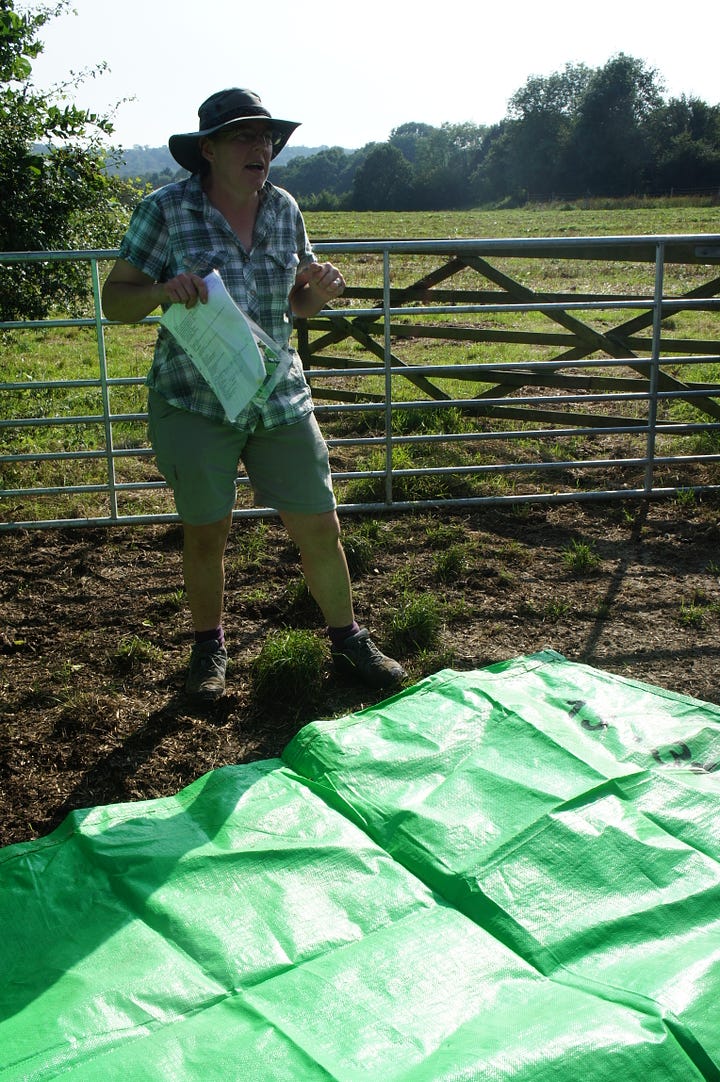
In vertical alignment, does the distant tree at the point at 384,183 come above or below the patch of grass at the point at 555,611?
above

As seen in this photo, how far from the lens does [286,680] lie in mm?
3725

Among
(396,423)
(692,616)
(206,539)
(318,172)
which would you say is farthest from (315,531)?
(318,172)

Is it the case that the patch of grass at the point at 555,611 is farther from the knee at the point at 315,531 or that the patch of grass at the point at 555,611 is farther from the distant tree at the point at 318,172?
the distant tree at the point at 318,172

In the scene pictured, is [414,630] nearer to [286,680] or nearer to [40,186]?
[286,680]

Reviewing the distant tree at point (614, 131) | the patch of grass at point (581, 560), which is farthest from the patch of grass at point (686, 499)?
the distant tree at point (614, 131)

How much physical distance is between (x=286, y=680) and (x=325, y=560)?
0.47 metres

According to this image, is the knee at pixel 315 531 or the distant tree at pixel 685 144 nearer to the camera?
the knee at pixel 315 531

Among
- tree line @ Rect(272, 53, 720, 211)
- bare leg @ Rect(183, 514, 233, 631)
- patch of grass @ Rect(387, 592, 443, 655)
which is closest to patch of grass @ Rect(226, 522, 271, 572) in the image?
patch of grass @ Rect(387, 592, 443, 655)

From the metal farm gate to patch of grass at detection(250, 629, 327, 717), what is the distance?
1.88 metres

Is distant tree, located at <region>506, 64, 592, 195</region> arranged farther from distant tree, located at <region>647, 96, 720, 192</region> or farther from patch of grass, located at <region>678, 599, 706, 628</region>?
patch of grass, located at <region>678, 599, 706, 628</region>

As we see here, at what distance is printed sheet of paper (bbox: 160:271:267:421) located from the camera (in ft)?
9.66

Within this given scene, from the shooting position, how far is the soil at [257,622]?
3.38m

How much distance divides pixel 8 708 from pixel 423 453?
→ 3.91 m

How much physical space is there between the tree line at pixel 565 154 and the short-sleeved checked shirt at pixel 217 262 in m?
52.7
